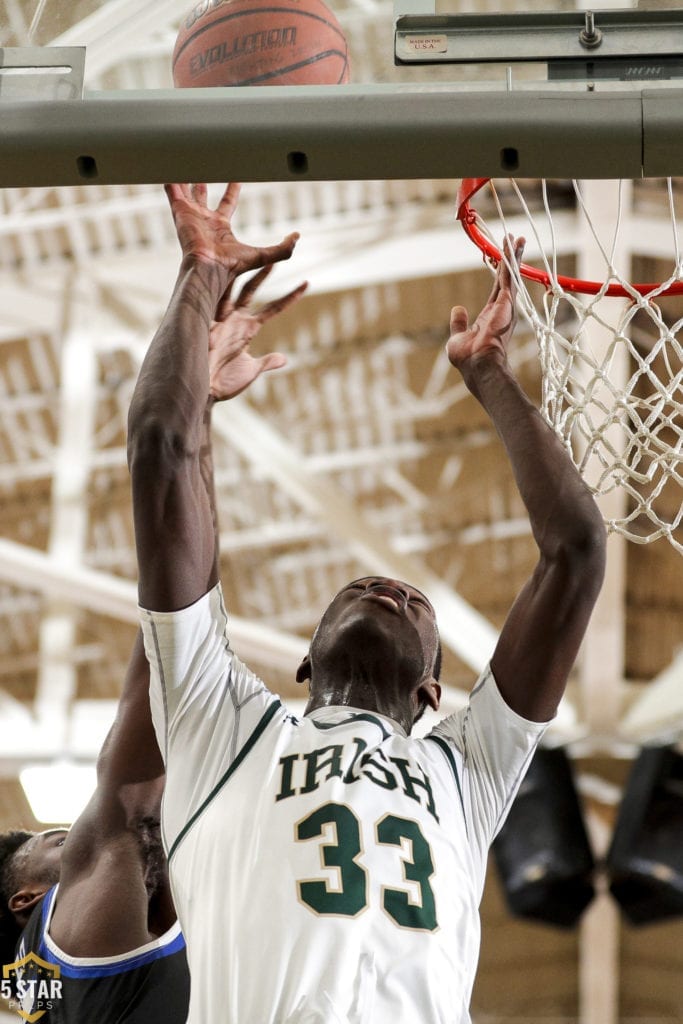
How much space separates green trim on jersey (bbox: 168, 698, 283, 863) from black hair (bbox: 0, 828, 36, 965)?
0.93 metres

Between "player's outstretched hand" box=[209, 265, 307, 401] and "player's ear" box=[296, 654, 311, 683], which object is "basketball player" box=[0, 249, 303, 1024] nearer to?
"player's outstretched hand" box=[209, 265, 307, 401]

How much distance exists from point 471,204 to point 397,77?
1034mm

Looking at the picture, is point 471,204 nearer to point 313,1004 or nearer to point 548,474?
point 548,474

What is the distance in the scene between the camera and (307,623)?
39.5 feet

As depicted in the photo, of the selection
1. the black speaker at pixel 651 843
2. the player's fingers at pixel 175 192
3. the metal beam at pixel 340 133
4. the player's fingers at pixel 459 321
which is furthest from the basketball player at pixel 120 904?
the black speaker at pixel 651 843

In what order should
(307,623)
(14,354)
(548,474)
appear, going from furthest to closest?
(307,623), (14,354), (548,474)

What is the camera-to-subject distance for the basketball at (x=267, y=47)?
2809 millimetres

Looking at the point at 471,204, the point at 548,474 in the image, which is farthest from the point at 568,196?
the point at 548,474

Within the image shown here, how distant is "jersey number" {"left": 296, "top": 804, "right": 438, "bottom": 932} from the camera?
2.51 m

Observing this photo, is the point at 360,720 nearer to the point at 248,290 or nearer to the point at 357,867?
the point at 357,867

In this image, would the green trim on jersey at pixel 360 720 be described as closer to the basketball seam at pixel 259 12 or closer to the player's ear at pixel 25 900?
the player's ear at pixel 25 900

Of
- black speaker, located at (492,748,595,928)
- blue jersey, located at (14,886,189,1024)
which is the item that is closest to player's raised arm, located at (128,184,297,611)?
blue jersey, located at (14,886,189,1024)

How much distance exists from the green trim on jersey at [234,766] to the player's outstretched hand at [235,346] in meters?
0.84

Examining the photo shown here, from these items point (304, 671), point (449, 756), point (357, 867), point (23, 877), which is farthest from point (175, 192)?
point (23, 877)
